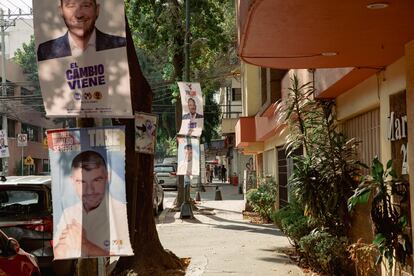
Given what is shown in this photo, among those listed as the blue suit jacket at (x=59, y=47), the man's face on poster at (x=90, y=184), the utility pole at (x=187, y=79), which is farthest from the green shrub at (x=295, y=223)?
the utility pole at (x=187, y=79)

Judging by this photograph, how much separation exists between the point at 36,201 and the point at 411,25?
220 inches

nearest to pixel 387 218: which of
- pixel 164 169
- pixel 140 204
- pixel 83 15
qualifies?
pixel 83 15

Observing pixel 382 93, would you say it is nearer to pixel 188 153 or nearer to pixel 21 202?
pixel 21 202

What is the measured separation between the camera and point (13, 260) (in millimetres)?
6246

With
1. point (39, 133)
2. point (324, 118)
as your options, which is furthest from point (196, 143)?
point (39, 133)

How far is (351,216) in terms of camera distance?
9039 mm

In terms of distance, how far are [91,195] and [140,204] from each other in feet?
15.5

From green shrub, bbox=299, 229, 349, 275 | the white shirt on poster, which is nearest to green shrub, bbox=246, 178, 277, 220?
green shrub, bbox=299, 229, 349, 275

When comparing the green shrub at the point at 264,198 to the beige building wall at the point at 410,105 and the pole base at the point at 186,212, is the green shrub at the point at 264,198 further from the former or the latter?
the beige building wall at the point at 410,105

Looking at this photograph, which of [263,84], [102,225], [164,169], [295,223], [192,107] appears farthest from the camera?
[164,169]

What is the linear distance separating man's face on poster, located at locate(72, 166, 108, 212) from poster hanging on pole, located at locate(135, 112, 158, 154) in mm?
3829

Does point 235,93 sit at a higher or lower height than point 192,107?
higher

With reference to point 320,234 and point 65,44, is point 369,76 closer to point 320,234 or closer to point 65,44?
point 320,234

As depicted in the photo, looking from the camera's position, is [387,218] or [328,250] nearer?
[387,218]
